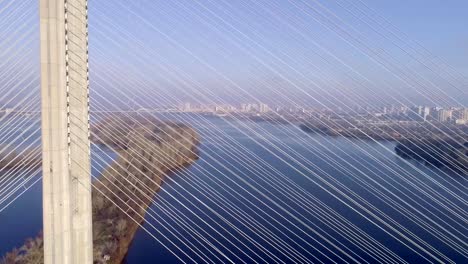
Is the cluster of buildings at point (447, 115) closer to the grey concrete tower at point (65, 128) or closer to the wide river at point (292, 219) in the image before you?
the wide river at point (292, 219)

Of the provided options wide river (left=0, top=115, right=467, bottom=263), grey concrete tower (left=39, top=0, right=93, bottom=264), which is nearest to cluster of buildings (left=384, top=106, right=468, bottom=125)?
wide river (left=0, top=115, right=467, bottom=263)

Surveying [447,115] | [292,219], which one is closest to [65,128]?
[447,115]

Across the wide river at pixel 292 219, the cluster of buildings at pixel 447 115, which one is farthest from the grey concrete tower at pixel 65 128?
the wide river at pixel 292 219

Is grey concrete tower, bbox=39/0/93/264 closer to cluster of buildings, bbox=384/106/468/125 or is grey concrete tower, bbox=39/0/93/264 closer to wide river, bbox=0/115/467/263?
cluster of buildings, bbox=384/106/468/125

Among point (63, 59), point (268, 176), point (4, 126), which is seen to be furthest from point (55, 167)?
point (268, 176)

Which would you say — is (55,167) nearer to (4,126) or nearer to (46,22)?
(46,22)

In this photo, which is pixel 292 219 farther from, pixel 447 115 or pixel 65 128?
pixel 65 128

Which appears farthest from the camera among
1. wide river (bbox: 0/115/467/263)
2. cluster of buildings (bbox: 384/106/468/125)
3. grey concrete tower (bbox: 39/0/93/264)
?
wide river (bbox: 0/115/467/263)

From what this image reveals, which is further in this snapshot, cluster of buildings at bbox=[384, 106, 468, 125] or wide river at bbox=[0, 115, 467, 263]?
wide river at bbox=[0, 115, 467, 263]
